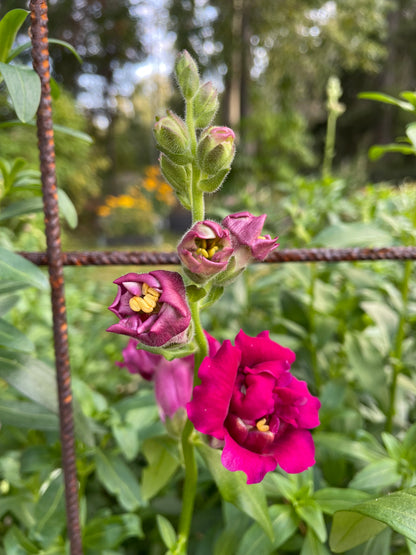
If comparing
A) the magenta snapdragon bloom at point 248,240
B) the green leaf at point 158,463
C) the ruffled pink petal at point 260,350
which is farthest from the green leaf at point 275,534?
the magenta snapdragon bloom at point 248,240

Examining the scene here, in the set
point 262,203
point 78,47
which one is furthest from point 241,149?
point 78,47

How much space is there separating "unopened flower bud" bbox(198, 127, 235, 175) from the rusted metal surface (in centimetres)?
12

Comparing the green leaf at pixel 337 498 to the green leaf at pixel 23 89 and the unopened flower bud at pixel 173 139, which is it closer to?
the unopened flower bud at pixel 173 139

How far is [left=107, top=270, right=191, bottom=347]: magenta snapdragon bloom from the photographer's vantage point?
392 millimetres

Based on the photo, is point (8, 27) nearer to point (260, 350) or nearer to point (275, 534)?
point (260, 350)

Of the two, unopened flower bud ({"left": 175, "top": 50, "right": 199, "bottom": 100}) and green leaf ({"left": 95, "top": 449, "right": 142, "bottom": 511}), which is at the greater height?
unopened flower bud ({"left": 175, "top": 50, "right": 199, "bottom": 100})

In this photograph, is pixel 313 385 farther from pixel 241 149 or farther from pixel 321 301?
pixel 241 149

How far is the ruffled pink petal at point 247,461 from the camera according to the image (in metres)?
0.42

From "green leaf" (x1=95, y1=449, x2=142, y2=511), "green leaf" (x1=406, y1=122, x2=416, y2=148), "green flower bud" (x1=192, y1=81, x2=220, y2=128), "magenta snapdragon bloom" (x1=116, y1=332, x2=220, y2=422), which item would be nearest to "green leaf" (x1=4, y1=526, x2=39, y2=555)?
"green leaf" (x1=95, y1=449, x2=142, y2=511)

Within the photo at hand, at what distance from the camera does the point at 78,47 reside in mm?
8500

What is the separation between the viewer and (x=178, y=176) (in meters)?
0.46

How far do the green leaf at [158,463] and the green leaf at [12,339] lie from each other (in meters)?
0.21

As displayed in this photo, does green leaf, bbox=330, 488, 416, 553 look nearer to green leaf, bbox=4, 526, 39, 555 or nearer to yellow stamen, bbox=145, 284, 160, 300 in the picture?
yellow stamen, bbox=145, 284, 160, 300

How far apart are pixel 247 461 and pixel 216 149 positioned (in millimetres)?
286
